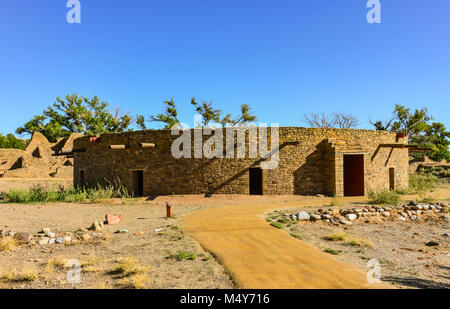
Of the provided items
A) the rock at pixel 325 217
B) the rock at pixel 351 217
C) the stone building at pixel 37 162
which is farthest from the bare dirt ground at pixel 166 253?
the stone building at pixel 37 162

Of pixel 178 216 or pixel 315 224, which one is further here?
pixel 178 216

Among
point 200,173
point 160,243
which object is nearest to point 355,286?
point 160,243

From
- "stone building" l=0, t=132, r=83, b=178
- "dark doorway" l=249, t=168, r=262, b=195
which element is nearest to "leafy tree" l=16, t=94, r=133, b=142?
"stone building" l=0, t=132, r=83, b=178

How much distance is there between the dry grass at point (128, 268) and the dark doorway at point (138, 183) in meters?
11.2

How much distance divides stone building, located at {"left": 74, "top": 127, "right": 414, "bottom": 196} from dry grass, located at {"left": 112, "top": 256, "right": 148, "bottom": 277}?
9.91 m

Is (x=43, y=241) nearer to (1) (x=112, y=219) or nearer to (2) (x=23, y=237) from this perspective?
(2) (x=23, y=237)

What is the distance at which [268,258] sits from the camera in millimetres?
5012

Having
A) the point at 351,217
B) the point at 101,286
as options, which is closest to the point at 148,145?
the point at 351,217

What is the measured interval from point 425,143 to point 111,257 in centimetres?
4112

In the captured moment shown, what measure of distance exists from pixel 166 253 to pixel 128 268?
1.18 meters

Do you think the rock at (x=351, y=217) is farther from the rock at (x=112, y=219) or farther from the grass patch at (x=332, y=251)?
the rock at (x=112, y=219)

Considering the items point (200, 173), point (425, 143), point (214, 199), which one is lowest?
point (214, 199)
